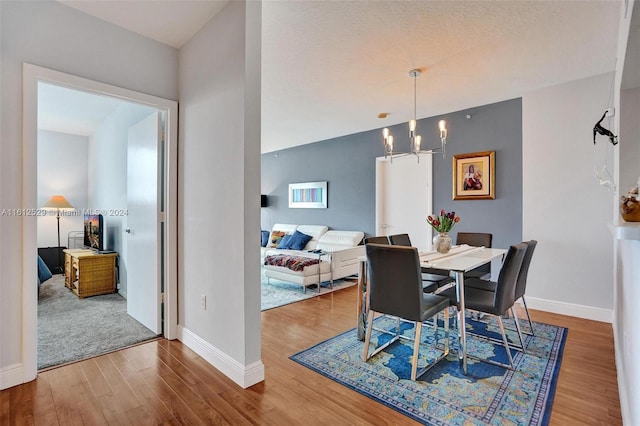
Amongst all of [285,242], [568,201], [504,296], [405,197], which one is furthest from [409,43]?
[285,242]

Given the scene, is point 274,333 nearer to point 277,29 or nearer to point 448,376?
point 448,376

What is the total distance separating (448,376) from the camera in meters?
2.24

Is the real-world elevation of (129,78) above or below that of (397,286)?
above

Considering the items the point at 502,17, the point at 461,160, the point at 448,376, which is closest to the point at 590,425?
the point at 448,376

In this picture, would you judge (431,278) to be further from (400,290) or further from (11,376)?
(11,376)

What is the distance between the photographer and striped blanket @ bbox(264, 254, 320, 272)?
180 inches

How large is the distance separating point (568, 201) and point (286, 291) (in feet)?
12.1

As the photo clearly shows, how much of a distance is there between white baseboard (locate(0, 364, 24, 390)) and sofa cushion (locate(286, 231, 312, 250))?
4.10 metres

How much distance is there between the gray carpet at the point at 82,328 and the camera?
2596mm

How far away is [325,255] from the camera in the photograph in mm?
4961

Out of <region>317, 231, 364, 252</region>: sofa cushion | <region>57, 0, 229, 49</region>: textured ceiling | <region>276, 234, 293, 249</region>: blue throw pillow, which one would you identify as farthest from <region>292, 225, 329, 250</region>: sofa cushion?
<region>57, 0, 229, 49</region>: textured ceiling

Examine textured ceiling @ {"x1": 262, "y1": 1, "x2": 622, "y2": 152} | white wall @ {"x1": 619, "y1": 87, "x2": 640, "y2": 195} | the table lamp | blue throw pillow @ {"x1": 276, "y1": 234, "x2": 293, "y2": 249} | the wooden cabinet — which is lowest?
the wooden cabinet

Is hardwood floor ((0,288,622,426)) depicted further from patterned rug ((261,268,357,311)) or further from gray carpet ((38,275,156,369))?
patterned rug ((261,268,357,311))

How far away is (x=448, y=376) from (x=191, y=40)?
11.1ft
